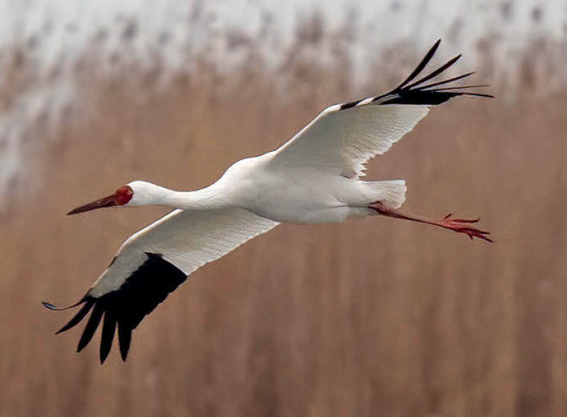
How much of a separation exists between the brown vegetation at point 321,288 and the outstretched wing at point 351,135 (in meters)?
0.56

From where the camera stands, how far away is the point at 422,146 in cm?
455

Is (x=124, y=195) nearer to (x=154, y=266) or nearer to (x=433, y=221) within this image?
(x=154, y=266)

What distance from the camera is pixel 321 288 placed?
4500 mm

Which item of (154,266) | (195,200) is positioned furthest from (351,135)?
(154,266)

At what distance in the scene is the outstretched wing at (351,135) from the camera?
3727mm

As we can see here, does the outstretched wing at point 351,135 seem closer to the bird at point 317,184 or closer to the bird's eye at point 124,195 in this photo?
the bird at point 317,184

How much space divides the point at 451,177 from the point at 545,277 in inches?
17.6

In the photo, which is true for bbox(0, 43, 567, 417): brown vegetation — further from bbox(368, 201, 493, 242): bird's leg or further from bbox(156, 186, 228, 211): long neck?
bbox(156, 186, 228, 211): long neck

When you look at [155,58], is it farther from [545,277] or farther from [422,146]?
[545,277]

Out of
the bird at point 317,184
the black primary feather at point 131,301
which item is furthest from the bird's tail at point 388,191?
the black primary feather at point 131,301

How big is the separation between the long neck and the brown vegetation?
2.17 ft

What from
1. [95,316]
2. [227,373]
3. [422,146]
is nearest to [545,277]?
[422,146]

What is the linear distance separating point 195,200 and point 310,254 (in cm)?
79

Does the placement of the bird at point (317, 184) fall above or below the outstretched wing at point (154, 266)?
above
